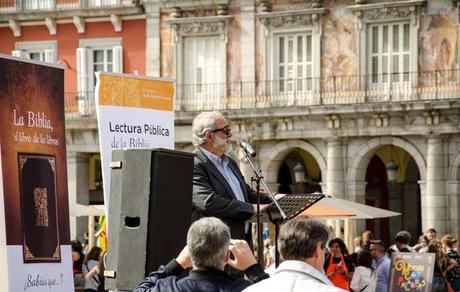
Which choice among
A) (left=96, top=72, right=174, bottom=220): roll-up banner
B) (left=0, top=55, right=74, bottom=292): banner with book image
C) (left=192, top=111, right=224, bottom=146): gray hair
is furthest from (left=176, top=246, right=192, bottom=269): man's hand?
(left=96, top=72, right=174, bottom=220): roll-up banner

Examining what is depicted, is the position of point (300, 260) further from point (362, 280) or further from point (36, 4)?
point (36, 4)

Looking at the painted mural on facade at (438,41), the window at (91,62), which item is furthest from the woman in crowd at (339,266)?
the window at (91,62)

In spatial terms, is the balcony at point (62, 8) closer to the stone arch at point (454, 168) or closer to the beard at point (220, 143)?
the stone arch at point (454, 168)

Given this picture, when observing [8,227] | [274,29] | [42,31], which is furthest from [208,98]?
[8,227]

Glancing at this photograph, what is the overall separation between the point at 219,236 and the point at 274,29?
90.9 ft

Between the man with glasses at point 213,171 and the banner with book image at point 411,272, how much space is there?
7.59 m

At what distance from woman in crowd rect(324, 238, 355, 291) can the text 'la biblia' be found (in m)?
7.07

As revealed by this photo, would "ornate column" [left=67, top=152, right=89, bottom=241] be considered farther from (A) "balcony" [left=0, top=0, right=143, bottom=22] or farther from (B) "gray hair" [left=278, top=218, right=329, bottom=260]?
(B) "gray hair" [left=278, top=218, right=329, bottom=260]

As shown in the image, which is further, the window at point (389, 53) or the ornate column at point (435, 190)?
the window at point (389, 53)

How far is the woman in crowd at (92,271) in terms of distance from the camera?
59.2 ft

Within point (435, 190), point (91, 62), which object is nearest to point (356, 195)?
Answer: point (435, 190)

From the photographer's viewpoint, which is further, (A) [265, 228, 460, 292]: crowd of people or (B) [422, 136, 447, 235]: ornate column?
(B) [422, 136, 447, 235]: ornate column

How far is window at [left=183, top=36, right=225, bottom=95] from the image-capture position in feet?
117

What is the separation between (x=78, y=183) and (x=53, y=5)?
477cm
